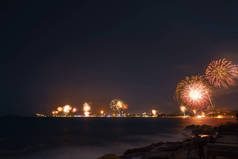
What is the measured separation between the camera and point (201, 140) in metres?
13.1

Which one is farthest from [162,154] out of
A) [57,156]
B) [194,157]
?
[57,156]

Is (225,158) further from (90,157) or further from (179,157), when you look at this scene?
(90,157)

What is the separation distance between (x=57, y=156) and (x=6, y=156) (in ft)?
36.1

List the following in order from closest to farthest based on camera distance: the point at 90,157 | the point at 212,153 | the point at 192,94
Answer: the point at 212,153, the point at 90,157, the point at 192,94

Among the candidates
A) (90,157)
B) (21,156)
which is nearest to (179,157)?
(90,157)

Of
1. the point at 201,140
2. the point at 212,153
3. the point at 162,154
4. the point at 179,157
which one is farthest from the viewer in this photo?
the point at 162,154

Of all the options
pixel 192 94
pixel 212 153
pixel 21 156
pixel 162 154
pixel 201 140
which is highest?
pixel 192 94

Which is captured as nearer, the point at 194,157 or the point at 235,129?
the point at 194,157

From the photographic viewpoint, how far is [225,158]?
1402 centimetres

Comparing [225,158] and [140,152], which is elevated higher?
[225,158]

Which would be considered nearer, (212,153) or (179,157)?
(212,153)

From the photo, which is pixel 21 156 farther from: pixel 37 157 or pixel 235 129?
pixel 235 129

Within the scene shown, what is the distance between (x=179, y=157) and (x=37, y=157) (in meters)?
29.1

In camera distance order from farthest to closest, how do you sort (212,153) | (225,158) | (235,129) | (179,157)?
1. (235,129)
2. (179,157)
3. (212,153)
4. (225,158)
